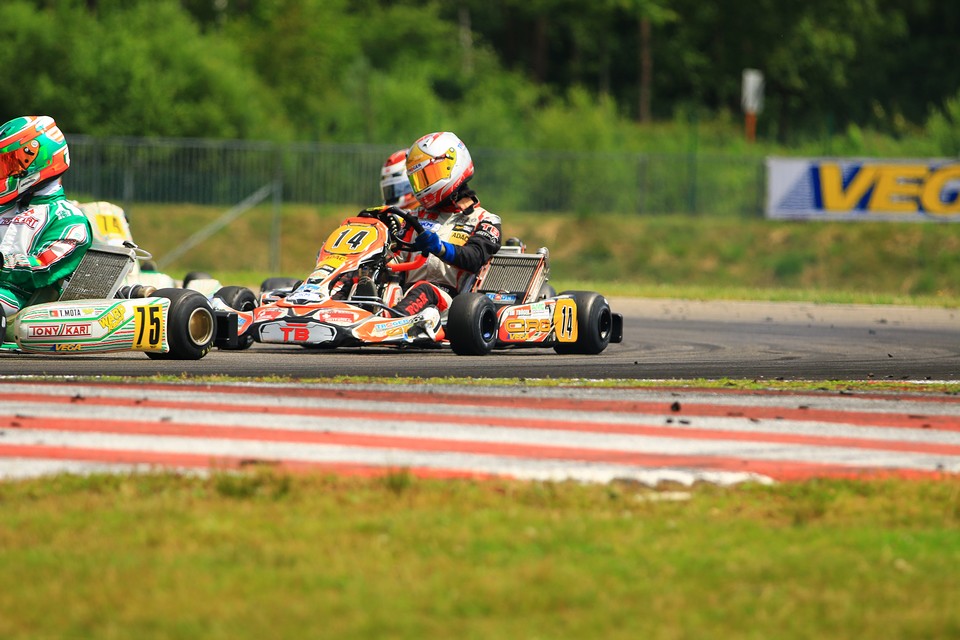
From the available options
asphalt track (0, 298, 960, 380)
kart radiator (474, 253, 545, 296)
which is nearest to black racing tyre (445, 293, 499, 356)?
asphalt track (0, 298, 960, 380)

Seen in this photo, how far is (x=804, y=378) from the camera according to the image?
937cm

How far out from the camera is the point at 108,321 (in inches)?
378

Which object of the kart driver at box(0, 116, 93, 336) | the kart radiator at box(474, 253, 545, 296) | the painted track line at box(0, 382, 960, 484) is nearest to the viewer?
the painted track line at box(0, 382, 960, 484)

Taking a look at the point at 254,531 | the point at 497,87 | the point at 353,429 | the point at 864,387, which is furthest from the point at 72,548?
the point at 497,87

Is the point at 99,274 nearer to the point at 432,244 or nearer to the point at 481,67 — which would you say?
the point at 432,244

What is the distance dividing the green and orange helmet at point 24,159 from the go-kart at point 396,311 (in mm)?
1626

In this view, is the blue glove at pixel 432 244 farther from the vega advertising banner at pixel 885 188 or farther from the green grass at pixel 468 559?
the vega advertising banner at pixel 885 188

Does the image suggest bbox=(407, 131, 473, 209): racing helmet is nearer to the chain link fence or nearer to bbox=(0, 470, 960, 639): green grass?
bbox=(0, 470, 960, 639): green grass

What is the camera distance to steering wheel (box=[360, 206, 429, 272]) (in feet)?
35.7

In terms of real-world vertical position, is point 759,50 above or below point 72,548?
above

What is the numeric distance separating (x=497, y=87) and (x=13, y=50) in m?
14.6

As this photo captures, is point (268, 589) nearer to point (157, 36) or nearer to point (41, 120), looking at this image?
point (41, 120)

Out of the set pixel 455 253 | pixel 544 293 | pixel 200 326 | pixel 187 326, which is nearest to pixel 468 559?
pixel 187 326

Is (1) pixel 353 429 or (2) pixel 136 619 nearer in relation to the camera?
(2) pixel 136 619
